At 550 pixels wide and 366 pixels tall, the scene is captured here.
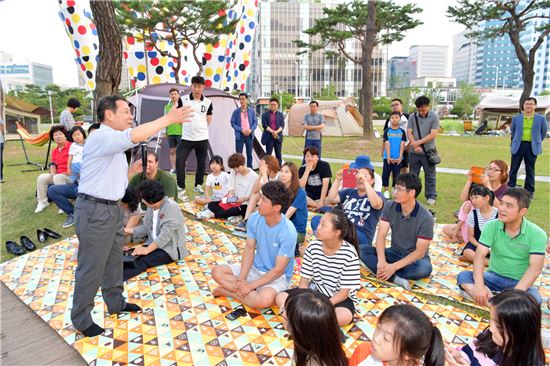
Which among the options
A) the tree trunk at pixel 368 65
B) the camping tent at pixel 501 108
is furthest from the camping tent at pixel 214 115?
the camping tent at pixel 501 108

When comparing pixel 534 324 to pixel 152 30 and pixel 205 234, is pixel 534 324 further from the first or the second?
pixel 152 30

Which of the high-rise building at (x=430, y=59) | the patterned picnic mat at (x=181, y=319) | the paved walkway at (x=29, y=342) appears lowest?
the paved walkway at (x=29, y=342)

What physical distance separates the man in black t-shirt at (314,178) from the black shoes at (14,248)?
3.76 meters

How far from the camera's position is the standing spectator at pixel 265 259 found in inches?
124

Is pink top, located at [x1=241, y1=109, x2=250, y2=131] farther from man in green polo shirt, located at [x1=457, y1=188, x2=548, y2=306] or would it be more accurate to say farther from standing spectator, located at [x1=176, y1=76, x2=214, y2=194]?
man in green polo shirt, located at [x1=457, y1=188, x2=548, y2=306]

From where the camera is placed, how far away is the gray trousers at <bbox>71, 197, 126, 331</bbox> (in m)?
2.74

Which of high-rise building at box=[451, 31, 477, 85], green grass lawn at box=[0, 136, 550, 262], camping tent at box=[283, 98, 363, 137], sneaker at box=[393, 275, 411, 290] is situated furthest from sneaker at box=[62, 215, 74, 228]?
high-rise building at box=[451, 31, 477, 85]

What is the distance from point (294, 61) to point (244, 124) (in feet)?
220

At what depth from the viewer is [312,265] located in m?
3.00

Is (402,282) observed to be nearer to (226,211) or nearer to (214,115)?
(226,211)

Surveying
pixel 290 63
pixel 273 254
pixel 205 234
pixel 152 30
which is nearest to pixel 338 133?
pixel 152 30

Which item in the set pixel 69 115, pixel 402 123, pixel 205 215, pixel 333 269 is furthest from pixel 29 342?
pixel 69 115

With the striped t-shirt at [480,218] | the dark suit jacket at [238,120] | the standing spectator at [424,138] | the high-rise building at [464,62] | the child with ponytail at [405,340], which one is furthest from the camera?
the high-rise building at [464,62]

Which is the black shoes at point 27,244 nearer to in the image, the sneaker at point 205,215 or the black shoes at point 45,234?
the black shoes at point 45,234
